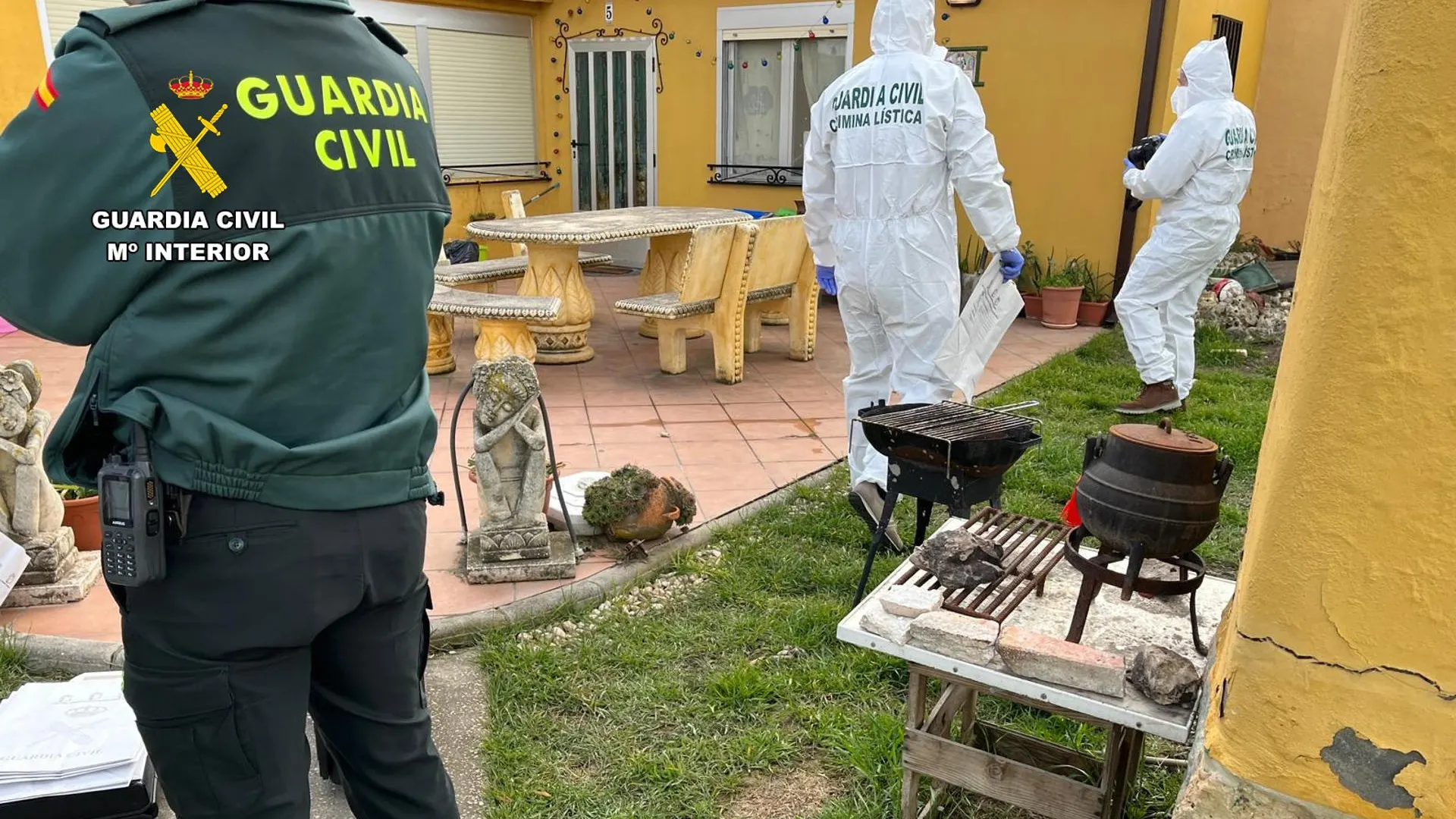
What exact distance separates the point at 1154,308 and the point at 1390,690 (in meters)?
4.79

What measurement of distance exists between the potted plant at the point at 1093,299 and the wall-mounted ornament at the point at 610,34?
4.70m

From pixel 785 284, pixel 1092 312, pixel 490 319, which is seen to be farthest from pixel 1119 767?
pixel 1092 312

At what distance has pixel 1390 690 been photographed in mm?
1308

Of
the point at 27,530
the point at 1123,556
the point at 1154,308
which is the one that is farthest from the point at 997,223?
the point at 27,530

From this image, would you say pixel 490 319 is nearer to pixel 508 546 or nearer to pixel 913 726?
pixel 508 546

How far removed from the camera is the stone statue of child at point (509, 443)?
3.35 m

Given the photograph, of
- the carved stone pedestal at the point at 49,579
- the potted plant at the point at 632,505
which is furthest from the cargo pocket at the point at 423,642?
the carved stone pedestal at the point at 49,579

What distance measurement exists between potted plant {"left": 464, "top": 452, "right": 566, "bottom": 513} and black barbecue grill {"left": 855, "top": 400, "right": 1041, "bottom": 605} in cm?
117

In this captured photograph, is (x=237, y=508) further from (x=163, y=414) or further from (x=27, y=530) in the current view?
(x=27, y=530)

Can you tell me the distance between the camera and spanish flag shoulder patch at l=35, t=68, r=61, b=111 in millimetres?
1291

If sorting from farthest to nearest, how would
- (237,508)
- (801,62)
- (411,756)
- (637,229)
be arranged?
(801,62)
(637,229)
(411,756)
(237,508)

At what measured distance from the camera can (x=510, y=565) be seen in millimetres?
3453

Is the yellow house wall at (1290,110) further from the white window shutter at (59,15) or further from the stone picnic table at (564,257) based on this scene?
the white window shutter at (59,15)

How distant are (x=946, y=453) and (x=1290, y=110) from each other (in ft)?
29.9
